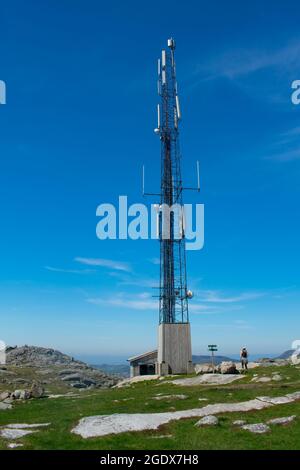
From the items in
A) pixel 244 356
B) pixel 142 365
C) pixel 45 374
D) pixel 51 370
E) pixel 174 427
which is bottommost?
pixel 45 374

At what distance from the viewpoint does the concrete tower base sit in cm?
5947

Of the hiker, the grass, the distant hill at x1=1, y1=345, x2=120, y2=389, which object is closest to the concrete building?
the distant hill at x1=1, y1=345, x2=120, y2=389

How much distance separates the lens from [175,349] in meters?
60.0

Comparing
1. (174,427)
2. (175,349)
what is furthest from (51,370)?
(174,427)

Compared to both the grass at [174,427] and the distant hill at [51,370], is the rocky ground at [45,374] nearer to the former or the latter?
the distant hill at [51,370]

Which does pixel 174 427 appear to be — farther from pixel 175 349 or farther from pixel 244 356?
pixel 175 349

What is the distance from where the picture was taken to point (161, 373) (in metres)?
59.0

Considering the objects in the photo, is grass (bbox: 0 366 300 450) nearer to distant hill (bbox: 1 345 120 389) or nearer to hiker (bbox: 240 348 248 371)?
hiker (bbox: 240 348 248 371)

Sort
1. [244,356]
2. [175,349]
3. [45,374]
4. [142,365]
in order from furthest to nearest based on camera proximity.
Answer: [45,374] < [142,365] < [175,349] < [244,356]

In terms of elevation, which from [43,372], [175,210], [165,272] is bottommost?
[43,372]

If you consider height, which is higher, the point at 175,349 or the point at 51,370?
the point at 175,349

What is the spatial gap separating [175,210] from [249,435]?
46759mm
